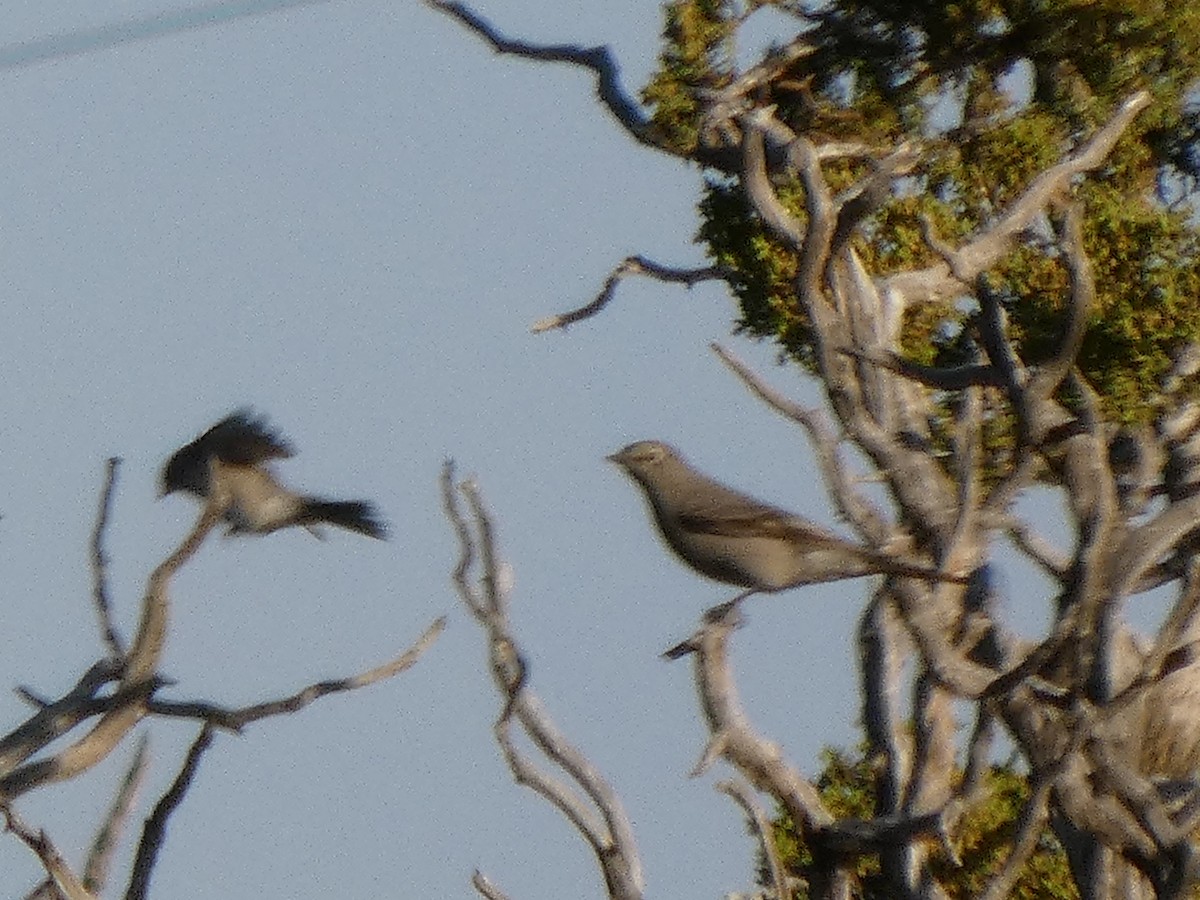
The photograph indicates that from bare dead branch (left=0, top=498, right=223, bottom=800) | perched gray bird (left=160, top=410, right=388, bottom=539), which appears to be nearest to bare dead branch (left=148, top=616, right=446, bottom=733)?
bare dead branch (left=0, top=498, right=223, bottom=800)

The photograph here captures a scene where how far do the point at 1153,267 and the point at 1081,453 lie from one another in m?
2.68

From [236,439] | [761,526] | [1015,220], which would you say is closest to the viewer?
[761,526]

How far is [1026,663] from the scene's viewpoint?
756 cm

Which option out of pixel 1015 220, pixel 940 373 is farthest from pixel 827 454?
pixel 1015 220

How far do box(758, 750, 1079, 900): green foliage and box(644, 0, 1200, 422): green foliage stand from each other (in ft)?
5.39

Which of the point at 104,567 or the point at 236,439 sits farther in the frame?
the point at 236,439

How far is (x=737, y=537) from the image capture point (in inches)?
367

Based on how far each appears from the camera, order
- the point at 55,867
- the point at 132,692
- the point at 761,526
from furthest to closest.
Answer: the point at 761,526
the point at 132,692
the point at 55,867

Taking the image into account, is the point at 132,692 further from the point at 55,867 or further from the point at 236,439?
the point at 236,439

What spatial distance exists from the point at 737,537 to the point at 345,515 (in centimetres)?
328

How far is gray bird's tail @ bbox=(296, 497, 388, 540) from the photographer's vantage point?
12016 millimetres

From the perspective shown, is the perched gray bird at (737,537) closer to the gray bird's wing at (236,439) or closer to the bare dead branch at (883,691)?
the bare dead branch at (883,691)

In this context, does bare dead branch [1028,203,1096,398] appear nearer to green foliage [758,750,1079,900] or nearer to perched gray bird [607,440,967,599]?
perched gray bird [607,440,967,599]

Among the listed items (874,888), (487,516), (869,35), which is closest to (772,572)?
(874,888)
